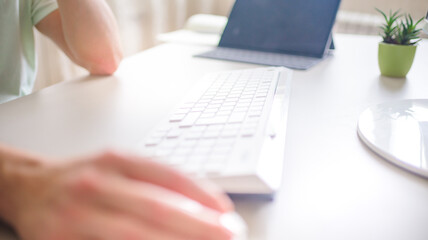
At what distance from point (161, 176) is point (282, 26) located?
877 mm

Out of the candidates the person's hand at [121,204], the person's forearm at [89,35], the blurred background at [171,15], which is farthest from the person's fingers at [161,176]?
the blurred background at [171,15]

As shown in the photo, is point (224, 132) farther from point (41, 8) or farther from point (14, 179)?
point (41, 8)

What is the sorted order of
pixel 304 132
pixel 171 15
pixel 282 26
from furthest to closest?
pixel 171 15 → pixel 282 26 → pixel 304 132

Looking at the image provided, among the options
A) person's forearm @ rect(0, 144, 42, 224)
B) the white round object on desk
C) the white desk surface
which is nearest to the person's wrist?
person's forearm @ rect(0, 144, 42, 224)

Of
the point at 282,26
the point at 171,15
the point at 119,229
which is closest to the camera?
the point at 119,229

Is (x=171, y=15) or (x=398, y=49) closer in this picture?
(x=398, y=49)

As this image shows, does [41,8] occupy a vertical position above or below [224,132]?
above

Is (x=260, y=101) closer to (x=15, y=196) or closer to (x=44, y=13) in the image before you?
(x=15, y=196)

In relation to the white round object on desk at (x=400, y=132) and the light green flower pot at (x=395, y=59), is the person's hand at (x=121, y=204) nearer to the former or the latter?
the white round object on desk at (x=400, y=132)

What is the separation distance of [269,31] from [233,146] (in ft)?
2.48

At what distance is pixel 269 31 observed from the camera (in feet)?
3.46

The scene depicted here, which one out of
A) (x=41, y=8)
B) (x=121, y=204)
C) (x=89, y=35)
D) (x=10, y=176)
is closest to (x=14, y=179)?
(x=10, y=176)

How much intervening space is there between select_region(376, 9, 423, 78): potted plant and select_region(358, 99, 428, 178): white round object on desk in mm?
239

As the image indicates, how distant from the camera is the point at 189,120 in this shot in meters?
0.48
